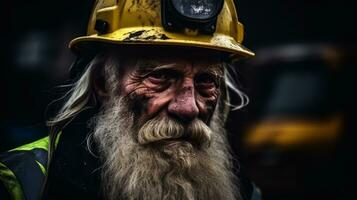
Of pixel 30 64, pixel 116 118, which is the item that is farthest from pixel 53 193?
pixel 30 64

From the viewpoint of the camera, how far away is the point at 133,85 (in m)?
2.93

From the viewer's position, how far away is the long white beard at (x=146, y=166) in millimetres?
2844

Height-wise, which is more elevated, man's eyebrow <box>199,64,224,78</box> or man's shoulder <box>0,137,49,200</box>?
man's eyebrow <box>199,64,224,78</box>

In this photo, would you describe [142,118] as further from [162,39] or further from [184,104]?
[162,39]

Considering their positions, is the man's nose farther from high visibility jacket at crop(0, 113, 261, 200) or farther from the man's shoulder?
the man's shoulder

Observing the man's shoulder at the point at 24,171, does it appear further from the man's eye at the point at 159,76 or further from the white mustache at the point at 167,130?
the man's eye at the point at 159,76

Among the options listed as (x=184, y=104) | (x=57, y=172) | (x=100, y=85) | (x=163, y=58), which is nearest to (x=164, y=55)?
Result: (x=163, y=58)

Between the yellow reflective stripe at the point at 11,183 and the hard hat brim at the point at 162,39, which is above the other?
the hard hat brim at the point at 162,39

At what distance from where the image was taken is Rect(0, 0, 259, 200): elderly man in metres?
2.84

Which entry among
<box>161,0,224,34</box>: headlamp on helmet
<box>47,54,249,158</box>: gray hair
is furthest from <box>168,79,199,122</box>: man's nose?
<box>47,54,249,158</box>: gray hair

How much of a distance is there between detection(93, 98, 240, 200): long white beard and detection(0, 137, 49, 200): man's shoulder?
0.29 m

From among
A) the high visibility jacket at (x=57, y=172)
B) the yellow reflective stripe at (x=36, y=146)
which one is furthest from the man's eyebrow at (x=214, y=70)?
the yellow reflective stripe at (x=36, y=146)

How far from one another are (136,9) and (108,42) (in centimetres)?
21

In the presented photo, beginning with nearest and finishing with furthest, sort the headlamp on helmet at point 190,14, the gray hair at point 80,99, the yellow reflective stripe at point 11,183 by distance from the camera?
the yellow reflective stripe at point 11,183
the headlamp on helmet at point 190,14
the gray hair at point 80,99
